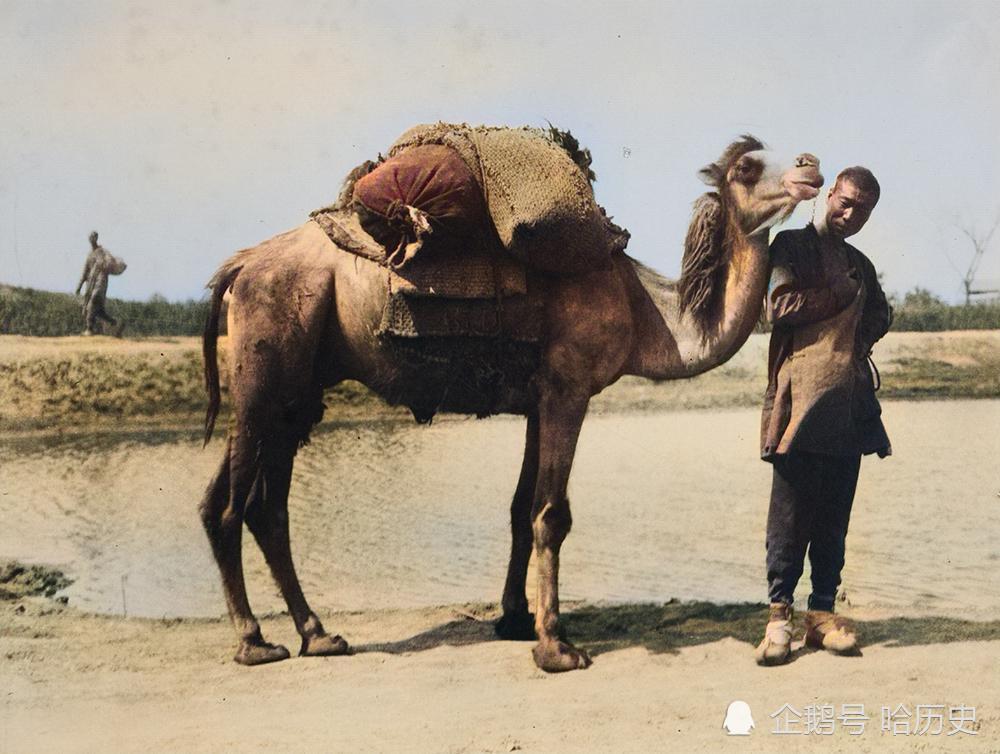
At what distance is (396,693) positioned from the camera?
253 inches

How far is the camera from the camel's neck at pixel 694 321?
6.72m

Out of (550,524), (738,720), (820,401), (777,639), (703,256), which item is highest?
(703,256)

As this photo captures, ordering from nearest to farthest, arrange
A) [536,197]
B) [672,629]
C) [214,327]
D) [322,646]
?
[536,197]
[322,646]
[214,327]
[672,629]

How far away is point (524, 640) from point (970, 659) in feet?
7.71

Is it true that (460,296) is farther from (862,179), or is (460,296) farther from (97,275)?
(97,275)

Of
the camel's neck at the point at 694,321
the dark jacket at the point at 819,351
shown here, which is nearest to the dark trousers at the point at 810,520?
the dark jacket at the point at 819,351

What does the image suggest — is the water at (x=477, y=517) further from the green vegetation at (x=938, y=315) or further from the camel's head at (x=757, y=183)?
the camel's head at (x=757, y=183)

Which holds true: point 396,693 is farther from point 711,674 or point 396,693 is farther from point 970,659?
point 970,659

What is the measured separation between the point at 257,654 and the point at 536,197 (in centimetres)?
281

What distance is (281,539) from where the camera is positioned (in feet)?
23.3

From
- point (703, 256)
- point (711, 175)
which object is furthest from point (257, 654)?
point (711, 175)

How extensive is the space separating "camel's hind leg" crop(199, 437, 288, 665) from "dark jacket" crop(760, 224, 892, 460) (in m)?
2.76

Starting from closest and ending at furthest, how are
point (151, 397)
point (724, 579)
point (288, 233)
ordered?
point (288, 233), point (724, 579), point (151, 397)

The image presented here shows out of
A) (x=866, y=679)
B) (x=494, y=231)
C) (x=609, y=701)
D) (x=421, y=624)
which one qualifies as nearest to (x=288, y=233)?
(x=494, y=231)
